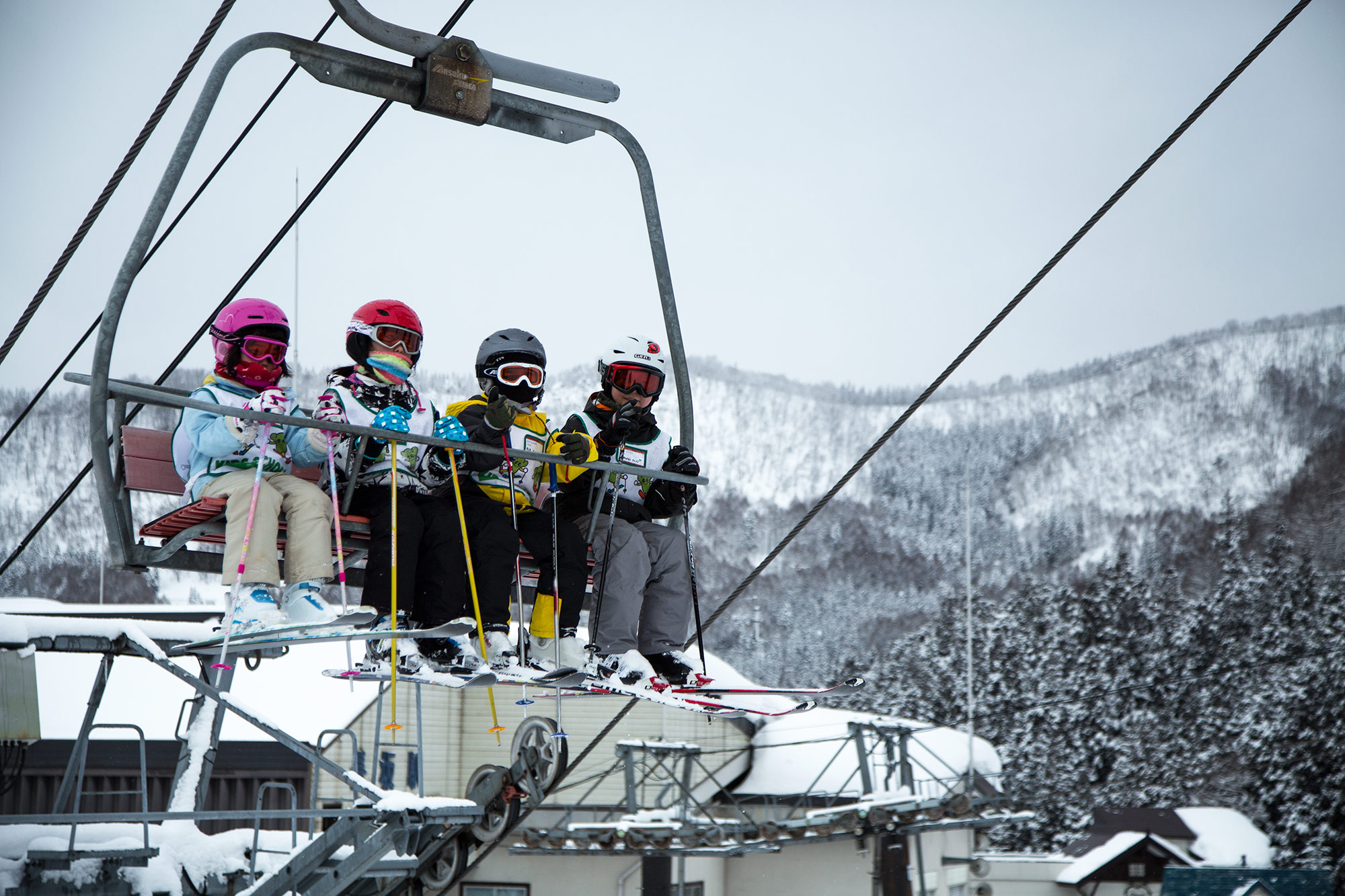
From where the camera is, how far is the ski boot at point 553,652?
15.6 ft

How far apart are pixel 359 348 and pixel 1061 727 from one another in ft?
127

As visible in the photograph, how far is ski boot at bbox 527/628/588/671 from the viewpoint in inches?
187

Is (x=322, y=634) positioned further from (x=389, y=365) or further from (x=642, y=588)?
(x=642, y=588)

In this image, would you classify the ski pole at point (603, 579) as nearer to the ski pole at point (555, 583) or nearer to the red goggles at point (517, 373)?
the ski pole at point (555, 583)

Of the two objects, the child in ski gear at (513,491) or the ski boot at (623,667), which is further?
the ski boot at (623,667)

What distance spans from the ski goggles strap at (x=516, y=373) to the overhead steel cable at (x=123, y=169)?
1.56m

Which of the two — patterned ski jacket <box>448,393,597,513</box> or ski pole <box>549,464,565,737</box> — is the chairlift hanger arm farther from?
ski pole <box>549,464,565,737</box>

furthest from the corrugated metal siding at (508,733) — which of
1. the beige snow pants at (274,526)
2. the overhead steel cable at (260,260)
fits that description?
the beige snow pants at (274,526)

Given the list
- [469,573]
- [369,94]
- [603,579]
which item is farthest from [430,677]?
[369,94]

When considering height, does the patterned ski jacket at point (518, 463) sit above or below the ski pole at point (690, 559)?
above

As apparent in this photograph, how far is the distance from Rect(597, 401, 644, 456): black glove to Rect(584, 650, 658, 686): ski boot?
86 cm

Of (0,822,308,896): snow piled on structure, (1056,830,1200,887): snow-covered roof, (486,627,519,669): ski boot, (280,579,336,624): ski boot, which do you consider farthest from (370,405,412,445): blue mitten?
(1056,830,1200,887): snow-covered roof

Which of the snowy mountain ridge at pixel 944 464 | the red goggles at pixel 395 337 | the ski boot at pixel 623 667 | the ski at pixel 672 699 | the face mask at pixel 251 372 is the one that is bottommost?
the ski at pixel 672 699

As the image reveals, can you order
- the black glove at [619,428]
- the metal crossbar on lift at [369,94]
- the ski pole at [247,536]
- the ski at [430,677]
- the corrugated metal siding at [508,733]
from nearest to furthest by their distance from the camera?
the metal crossbar on lift at [369,94] < the ski pole at [247,536] < the ski at [430,677] < the black glove at [619,428] < the corrugated metal siding at [508,733]
